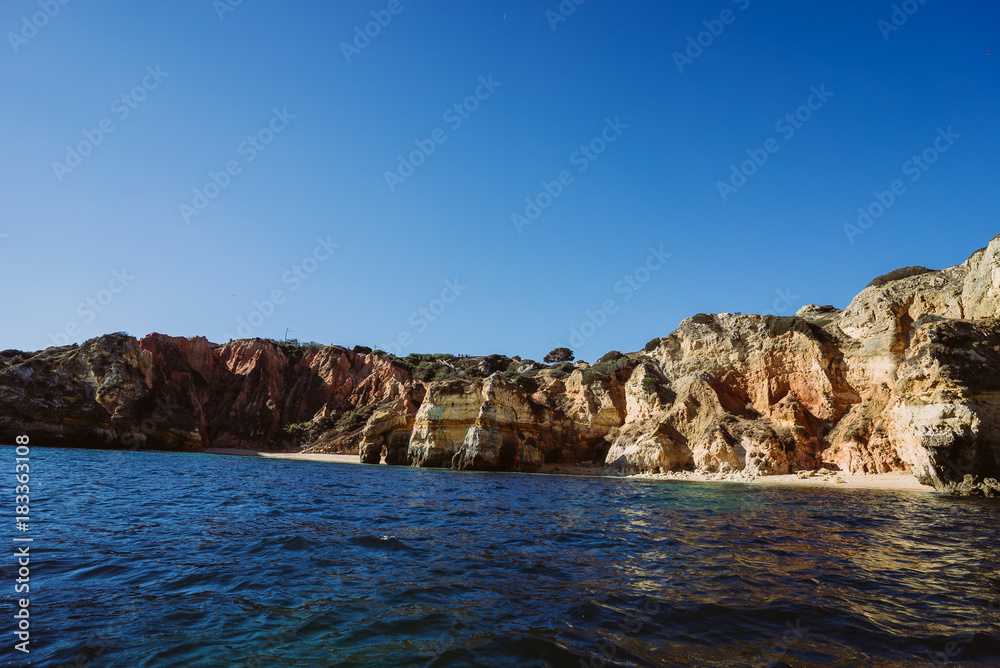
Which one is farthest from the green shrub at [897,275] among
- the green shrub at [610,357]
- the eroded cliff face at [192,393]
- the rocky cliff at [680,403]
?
the eroded cliff face at [192,393]

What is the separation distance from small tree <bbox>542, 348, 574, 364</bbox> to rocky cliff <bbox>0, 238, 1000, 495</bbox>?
25907mm

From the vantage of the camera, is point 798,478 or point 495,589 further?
point 798,478

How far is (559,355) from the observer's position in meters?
87.9

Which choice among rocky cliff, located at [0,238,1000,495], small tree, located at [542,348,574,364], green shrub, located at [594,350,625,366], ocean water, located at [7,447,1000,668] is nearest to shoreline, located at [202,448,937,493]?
rocky cliff, located at [0,238,1000,495]

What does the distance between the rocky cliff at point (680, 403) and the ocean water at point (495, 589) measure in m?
10.4

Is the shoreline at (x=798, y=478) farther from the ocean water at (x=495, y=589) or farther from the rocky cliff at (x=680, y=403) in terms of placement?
the ocean water at (x=495, y=589)

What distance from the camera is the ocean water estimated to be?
473 centimetres

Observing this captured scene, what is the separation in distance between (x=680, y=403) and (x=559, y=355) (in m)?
49.3

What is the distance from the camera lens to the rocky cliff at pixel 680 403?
21672 mm

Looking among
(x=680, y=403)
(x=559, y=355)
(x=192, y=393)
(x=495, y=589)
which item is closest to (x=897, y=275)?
(x=680, y=403)

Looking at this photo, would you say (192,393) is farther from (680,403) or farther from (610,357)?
(680,403)

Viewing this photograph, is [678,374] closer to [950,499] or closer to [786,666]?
[950,499]

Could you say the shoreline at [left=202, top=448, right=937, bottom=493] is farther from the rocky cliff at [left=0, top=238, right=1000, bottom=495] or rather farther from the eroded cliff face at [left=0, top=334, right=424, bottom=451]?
the eroded cliff face at [left=0, top=334, right=424, bottom=451]

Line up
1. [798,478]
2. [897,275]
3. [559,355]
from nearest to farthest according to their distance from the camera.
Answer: [798,478], [897,275], [559,355]
